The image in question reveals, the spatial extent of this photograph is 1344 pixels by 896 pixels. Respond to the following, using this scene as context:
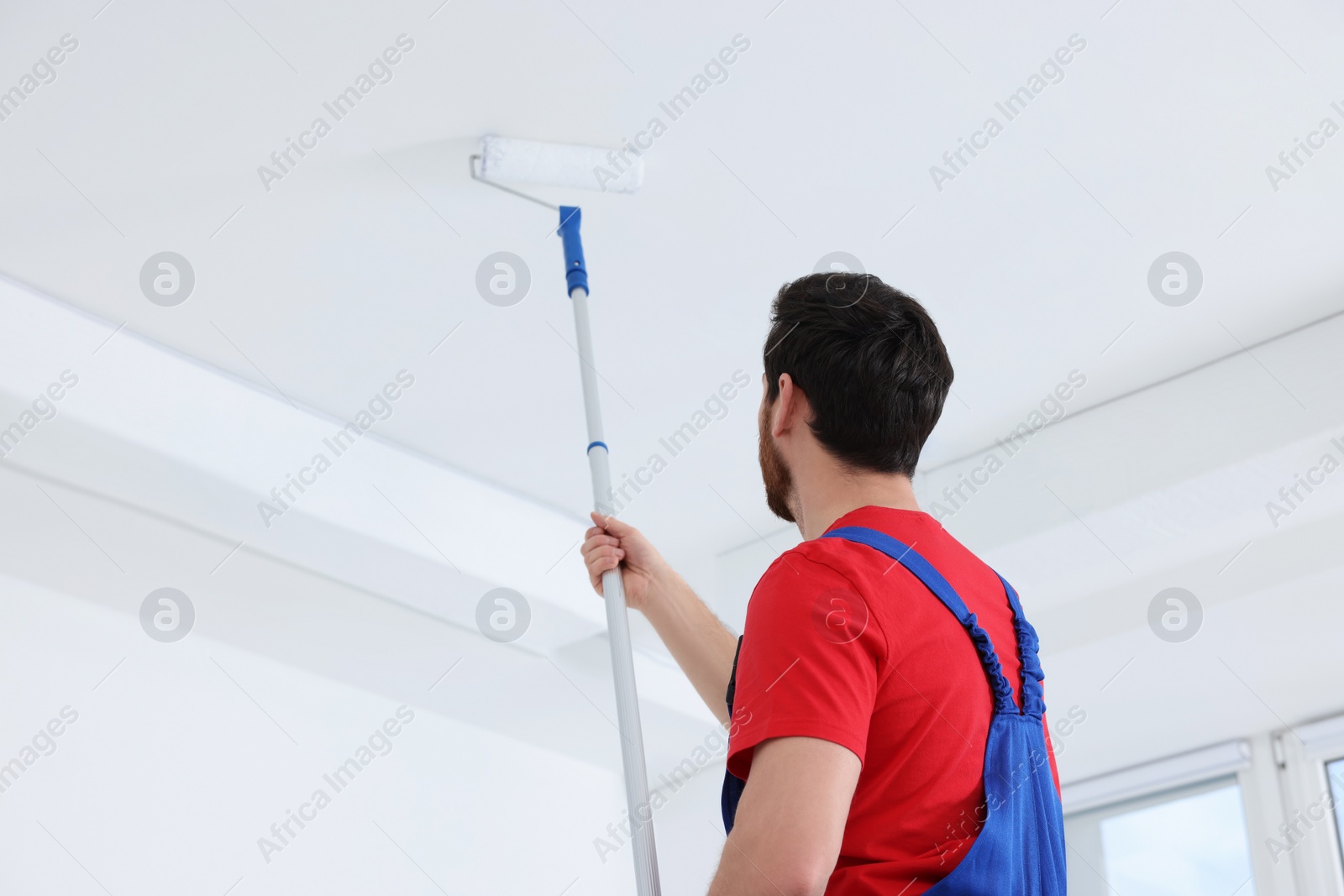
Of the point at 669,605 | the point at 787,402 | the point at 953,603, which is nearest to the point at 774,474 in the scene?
the point at 787,402

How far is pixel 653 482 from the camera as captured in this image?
114 inches

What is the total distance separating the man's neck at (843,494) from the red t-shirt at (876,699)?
0.15 m

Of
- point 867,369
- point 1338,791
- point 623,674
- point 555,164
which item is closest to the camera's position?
point 867,369

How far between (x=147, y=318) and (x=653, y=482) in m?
1.21

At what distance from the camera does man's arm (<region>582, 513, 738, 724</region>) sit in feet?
4.88

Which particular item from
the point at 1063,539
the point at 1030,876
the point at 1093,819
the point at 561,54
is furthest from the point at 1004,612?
the point at 1093,819

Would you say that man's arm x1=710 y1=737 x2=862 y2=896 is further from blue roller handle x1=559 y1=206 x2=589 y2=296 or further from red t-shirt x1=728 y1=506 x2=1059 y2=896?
blue roller handle x1=559 y1=206 x2=589 y2=296

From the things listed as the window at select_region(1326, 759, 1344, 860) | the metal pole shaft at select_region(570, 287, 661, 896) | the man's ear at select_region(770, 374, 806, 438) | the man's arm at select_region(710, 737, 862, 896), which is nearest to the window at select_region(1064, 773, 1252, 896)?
the window at select_region(1326, 759, 1344, 860)

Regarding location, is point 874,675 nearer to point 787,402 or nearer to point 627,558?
point 787,402

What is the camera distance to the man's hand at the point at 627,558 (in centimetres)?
162

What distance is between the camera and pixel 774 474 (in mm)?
1241

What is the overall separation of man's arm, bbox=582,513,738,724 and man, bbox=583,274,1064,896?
0.36m

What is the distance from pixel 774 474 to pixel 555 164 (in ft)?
3.08

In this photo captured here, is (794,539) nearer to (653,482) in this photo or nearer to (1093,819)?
(653,482)
